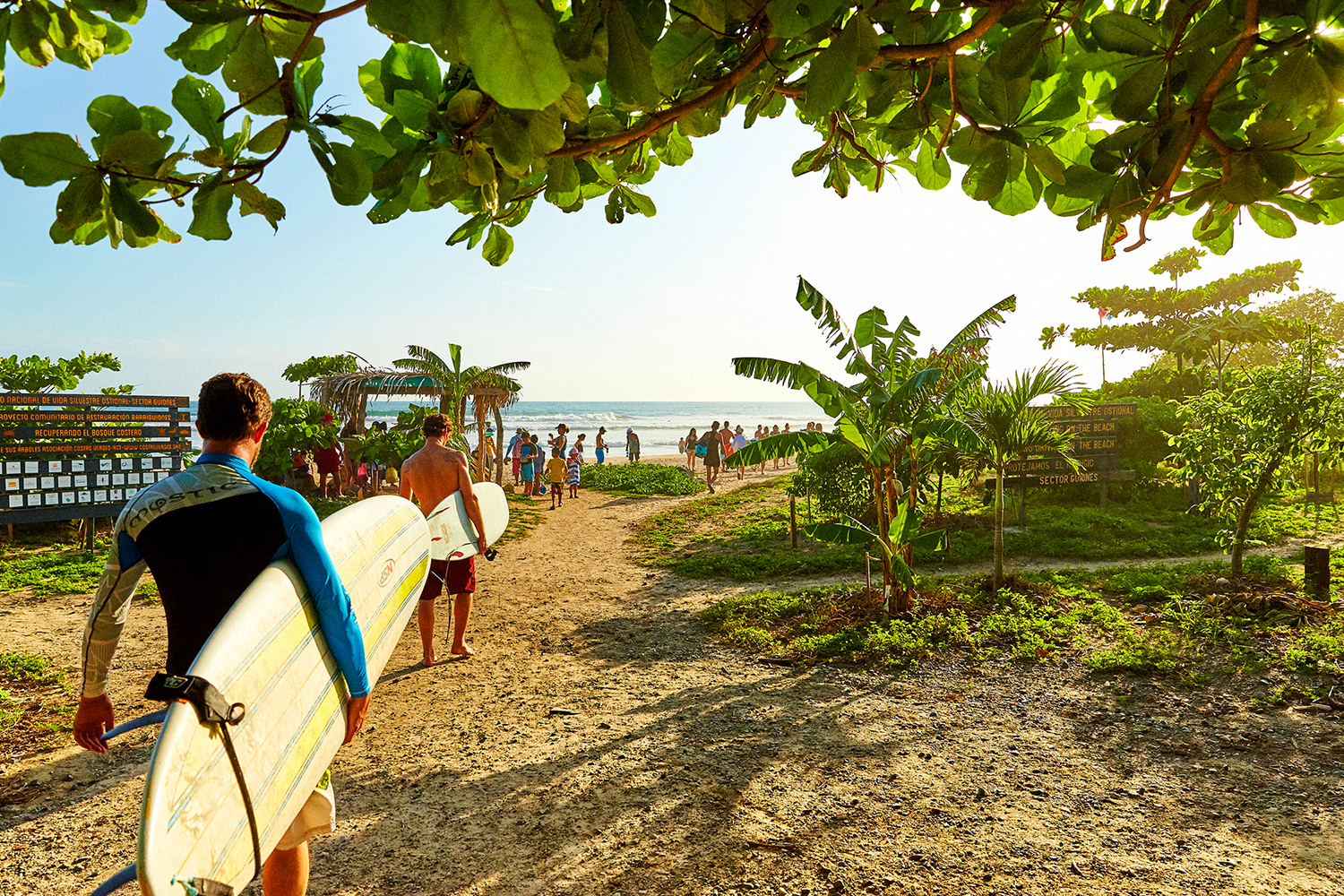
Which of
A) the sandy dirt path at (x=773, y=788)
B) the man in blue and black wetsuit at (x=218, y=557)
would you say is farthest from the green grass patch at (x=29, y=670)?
the man in blue and black wetsuit at (x=218, y=557)

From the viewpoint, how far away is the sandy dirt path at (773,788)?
117 inches

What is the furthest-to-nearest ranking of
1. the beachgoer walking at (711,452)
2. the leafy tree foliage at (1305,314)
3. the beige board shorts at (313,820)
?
the leafy tree foliage at (1305,314)
the beachgoer walking at (711,452)
the beige board shorts at (313,820)

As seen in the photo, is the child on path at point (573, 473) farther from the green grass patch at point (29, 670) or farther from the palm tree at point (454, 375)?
the green grass patch at point (29, 670)

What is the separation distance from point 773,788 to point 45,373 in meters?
14.0

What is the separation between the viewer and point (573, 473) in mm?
17406

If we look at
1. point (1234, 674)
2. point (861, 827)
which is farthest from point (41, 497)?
point (1234, 674)

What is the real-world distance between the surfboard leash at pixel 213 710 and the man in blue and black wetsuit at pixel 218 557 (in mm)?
355

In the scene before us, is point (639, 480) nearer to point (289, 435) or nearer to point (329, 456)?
point (329, 456)

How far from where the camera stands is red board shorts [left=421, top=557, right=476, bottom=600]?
17.5 ft

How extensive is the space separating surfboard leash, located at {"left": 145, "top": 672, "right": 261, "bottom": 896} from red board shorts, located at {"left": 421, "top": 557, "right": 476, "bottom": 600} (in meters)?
3.45

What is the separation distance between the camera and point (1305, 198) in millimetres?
1519

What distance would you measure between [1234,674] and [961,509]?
23.1ft

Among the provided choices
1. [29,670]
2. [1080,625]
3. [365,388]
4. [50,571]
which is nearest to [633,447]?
[365,388]

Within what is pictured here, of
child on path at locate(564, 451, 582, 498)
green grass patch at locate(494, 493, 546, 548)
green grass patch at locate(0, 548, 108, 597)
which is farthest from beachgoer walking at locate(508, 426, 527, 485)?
green grass patch at locate(0, 548, 108, 597)
